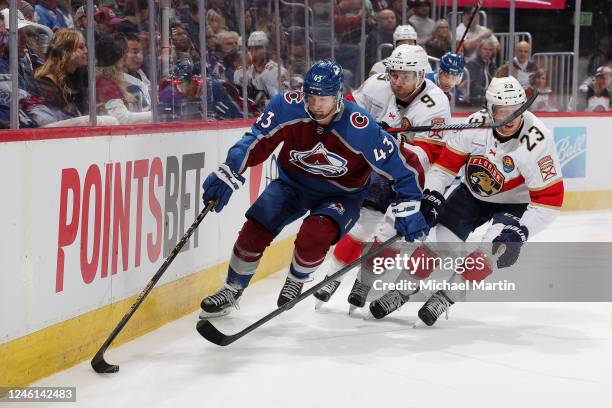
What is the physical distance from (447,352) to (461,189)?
1040 mm

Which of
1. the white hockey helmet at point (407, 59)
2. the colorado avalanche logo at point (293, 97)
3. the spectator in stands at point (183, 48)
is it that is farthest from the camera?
the spectator in stands at point (183, 48)

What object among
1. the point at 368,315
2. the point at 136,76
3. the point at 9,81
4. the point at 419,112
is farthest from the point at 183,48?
the point at 9,81

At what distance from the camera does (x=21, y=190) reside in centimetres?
366

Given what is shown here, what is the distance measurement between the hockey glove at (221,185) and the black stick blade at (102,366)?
0.88 m

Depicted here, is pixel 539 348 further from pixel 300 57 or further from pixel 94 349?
pixel 300 57

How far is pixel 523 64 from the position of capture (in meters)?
10.1

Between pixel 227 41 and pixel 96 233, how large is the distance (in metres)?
2.47

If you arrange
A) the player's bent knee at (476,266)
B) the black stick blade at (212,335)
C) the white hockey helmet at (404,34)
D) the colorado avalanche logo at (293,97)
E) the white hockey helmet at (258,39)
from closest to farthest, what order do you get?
the black stick blade at (212,335)
the colorado avalanche logo at (293,97)
the player's bent knee at (476,266)
the white hockey helmet at (258,39)
the white hockey helmet at (404,34)

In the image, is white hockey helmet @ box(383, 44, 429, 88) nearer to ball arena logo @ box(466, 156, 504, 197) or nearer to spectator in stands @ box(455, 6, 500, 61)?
ball arena logo @ box(466, 156, 504, 197)

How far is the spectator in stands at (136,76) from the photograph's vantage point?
4941mm

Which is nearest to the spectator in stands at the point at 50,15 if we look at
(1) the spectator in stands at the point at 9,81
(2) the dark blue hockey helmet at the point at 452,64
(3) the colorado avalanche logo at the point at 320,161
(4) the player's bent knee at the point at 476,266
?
(1) the spectator in stands at the point at 9,81

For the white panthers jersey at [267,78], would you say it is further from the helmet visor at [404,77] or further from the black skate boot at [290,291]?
the black skate boot at [290,291]

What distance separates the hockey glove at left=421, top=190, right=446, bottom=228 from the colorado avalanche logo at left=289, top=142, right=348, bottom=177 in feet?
1.42

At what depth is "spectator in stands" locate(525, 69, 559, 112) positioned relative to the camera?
9.96 metres
